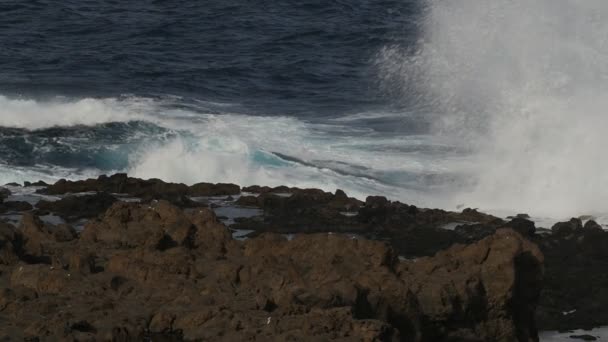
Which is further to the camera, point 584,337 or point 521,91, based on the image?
point 521,91

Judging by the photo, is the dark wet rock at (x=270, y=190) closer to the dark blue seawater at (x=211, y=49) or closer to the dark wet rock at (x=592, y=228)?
the dark wet rock at (x=592, y=228)

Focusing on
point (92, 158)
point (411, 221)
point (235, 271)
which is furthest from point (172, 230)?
point (92, 158)

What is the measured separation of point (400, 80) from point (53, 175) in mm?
15212

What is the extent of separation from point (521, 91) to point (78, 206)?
17.0 meters

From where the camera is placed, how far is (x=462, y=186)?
111ft

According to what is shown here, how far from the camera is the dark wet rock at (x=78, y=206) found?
2584 centimetres

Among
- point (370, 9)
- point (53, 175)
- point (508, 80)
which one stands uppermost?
point (370, 9)

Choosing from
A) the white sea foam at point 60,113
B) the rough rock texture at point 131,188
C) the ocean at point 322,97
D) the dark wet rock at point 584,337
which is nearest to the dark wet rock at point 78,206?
the rough rock texture at point 131,188

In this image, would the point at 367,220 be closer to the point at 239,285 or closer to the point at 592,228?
the point at 592,228

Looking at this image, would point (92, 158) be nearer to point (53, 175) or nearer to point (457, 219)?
point (53, 175)

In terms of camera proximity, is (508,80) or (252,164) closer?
(252,164)

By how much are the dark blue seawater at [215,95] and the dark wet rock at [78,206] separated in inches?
241

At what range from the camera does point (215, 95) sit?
43.2m

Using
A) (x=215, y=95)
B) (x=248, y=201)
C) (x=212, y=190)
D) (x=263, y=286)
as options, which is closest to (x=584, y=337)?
(x=263, y=286)
